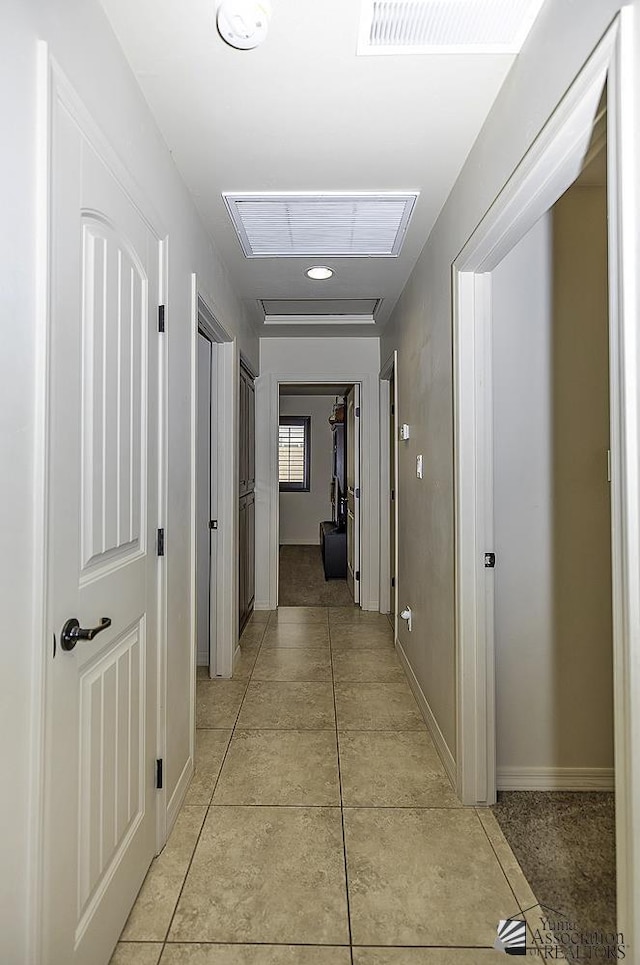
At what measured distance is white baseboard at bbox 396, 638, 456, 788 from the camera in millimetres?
2235

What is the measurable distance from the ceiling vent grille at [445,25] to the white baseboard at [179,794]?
2375mm

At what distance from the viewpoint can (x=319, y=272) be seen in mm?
3184

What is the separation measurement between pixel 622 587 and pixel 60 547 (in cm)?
107

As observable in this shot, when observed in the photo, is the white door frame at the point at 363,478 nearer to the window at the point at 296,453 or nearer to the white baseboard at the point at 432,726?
the white baseboard at the point at 432,726

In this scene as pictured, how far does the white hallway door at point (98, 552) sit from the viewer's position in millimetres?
1112

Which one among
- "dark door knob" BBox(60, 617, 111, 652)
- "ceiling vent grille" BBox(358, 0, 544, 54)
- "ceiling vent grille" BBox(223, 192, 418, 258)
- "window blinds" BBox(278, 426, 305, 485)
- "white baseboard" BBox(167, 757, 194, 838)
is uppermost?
"ceiling vent grille" BBox(223, 192, 418, 258)

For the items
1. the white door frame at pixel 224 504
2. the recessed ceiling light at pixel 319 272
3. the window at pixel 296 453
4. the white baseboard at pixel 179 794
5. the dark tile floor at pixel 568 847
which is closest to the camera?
the dark tile floor at pixel 568 847

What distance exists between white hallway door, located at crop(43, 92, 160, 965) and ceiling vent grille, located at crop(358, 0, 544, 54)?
29.7 inches

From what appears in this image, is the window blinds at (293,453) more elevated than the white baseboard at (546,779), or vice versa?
the window blinds at (293,453)

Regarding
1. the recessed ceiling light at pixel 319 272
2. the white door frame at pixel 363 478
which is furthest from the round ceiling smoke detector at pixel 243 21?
the white door frame at pixel 363 478

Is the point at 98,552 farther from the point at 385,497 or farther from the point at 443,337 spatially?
the point at 385,497
